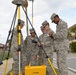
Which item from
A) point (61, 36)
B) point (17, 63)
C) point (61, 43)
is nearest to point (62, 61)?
point (61, 43)

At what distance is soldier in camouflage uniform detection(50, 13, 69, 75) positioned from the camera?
7.51 meters

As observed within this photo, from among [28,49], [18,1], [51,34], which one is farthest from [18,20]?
[28,49]

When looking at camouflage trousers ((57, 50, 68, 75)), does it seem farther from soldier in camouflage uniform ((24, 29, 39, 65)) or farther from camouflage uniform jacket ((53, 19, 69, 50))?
soldier in camouflage uniform ((24, 29, 39, 65))

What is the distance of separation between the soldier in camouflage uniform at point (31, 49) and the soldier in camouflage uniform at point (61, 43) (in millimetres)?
1128

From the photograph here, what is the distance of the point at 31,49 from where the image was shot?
28.8ft

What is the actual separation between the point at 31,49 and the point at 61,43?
4.74ft

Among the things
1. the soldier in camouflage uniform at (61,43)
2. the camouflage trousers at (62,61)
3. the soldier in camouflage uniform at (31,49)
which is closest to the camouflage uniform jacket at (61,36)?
the soldier in camouflage uniform at (61,43)

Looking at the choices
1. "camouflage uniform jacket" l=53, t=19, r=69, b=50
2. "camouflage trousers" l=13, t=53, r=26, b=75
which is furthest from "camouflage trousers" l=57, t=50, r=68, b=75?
"camouflage trousers" l=13, t=53, r=26, b=75

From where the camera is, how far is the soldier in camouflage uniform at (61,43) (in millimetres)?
7508

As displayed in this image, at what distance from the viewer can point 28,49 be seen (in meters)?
8.71

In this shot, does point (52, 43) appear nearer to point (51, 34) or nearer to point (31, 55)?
point (51, 34)

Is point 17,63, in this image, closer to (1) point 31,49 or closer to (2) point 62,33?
(1) point 31,49

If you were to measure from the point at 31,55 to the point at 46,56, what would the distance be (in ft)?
4.79

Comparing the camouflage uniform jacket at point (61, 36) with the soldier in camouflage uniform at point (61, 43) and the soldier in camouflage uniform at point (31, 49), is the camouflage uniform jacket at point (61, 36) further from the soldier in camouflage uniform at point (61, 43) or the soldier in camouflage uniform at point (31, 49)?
the soldier in camouflage uniform at point (31, 49)
